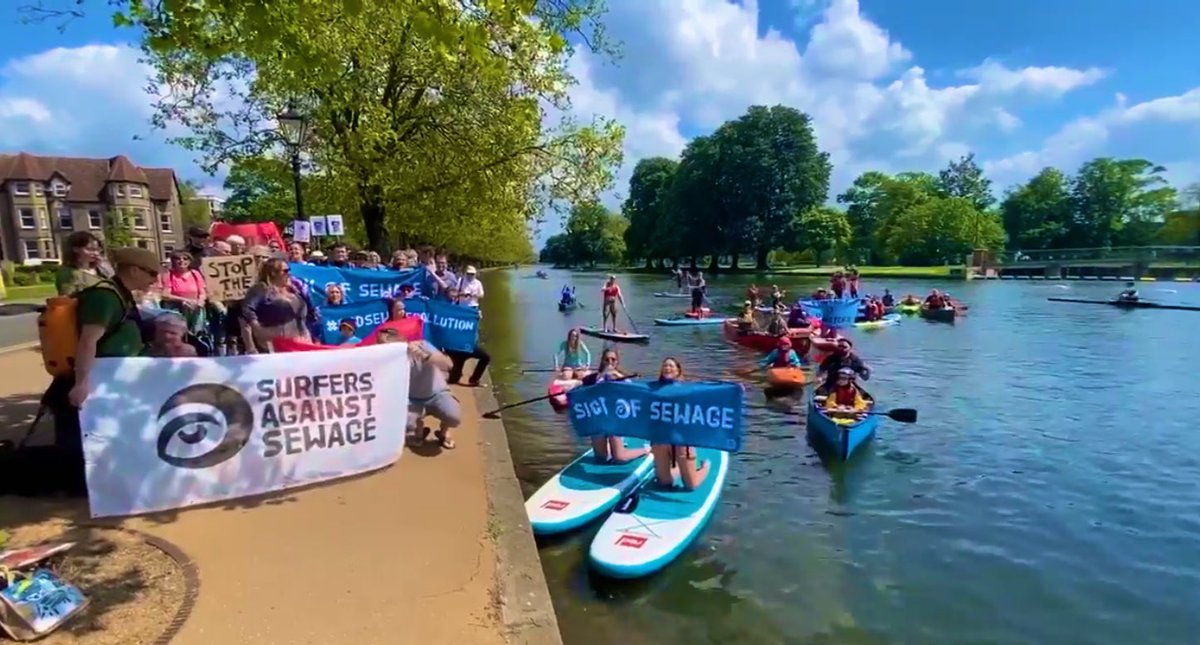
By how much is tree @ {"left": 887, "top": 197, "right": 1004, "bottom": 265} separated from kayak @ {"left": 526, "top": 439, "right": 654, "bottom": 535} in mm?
89780

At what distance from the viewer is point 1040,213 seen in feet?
316

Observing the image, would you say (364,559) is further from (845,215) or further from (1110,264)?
(845,215)

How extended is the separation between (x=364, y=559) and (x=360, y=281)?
8.34 m

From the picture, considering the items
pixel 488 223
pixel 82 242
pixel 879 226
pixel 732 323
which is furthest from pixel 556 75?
pixel 879 226

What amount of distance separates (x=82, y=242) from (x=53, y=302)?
8.54ft

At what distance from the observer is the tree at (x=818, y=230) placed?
81.9 m

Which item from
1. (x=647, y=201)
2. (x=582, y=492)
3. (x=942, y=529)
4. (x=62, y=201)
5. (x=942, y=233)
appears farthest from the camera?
(x=647, y=201)

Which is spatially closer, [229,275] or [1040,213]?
[229,275]

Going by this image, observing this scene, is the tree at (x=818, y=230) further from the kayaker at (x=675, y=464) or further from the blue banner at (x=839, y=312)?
the kayaker at (x=675, y=464)

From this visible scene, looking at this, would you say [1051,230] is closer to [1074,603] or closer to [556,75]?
[556,75]

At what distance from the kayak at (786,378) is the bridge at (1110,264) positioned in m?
68.6

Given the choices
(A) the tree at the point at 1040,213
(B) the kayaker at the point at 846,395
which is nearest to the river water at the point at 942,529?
(B) the kayaker at the point at 846,395

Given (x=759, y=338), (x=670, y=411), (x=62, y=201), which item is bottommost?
(x=759, y=338)

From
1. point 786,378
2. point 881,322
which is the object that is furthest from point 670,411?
point 881,322
